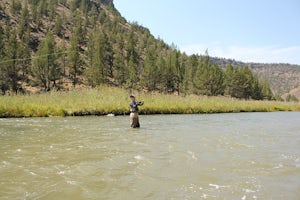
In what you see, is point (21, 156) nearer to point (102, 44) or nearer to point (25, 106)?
point (25, 106)

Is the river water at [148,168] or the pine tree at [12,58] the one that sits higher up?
the pine tree at [12,58]

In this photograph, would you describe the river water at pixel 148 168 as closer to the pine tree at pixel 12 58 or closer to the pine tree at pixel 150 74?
the pine tree at pixel 12 58

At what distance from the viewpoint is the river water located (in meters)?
5.26

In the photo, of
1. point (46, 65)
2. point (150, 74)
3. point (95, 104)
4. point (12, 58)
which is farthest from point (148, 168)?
point (150, 74)

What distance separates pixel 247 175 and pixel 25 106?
1771 centimetres

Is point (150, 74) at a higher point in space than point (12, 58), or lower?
lower

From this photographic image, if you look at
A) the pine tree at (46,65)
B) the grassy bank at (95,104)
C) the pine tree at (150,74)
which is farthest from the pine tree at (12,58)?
the grassy bank at (95,104)

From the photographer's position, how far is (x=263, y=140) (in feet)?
35.9

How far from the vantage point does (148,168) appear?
686 cm

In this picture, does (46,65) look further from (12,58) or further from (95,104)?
(95,104)

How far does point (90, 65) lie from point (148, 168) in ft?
167

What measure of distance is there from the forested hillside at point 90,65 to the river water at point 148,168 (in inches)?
1109

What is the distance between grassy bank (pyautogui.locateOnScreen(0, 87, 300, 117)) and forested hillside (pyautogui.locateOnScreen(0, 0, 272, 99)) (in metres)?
13.4

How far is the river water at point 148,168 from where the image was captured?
5258 mm
